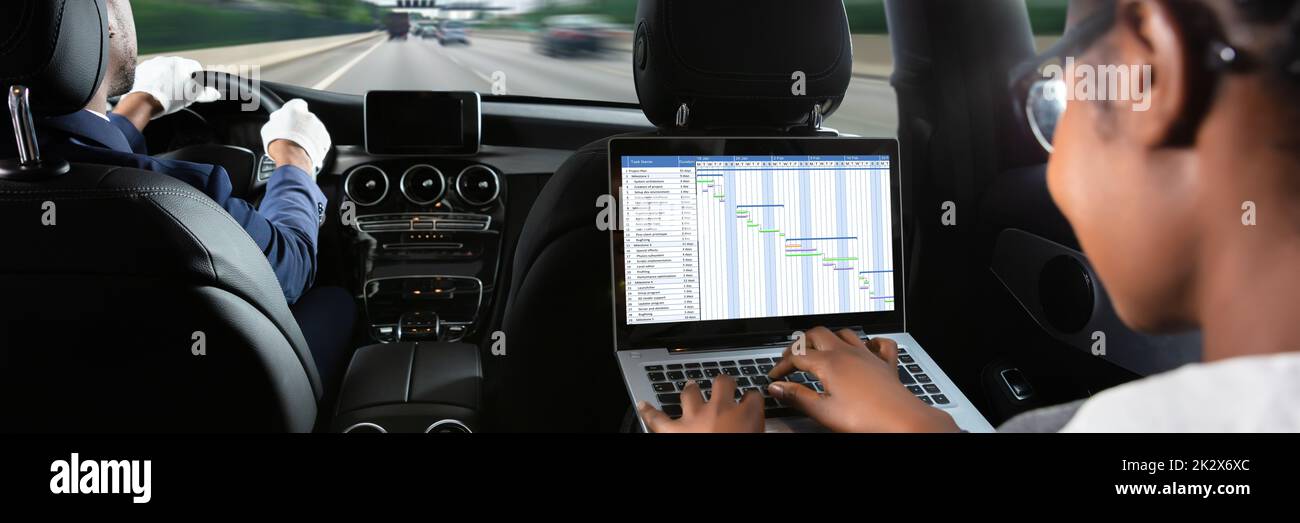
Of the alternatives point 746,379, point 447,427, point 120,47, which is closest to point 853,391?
point 746,379

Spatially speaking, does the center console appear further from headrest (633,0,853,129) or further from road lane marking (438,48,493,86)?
headrest (633,0,853,129)

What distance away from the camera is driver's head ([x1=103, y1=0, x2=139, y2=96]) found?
1.59 m

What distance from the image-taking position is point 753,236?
1351mm

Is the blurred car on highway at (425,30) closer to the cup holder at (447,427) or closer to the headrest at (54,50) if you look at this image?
the headrest at (54,50)

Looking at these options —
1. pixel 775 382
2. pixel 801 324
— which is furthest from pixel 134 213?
pixel 801 324

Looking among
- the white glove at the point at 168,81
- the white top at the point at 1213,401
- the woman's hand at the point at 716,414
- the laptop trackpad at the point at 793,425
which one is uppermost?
the white glove at the point at 168,81

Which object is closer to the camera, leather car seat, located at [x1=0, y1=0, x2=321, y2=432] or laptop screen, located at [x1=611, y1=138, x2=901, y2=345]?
leather car seat, located at [x1=0, y1=0, x2=321, y2=432]

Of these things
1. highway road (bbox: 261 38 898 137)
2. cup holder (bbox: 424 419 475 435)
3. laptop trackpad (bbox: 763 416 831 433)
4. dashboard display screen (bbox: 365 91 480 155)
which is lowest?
cup holder (bbox: 424 419 475 435)

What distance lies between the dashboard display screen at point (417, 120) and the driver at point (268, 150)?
29 cm

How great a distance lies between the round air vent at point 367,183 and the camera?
8.37 feet

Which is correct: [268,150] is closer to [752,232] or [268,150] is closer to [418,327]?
[418,327]

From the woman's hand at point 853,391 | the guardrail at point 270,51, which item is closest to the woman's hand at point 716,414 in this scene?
the woman's hand at point 853,391

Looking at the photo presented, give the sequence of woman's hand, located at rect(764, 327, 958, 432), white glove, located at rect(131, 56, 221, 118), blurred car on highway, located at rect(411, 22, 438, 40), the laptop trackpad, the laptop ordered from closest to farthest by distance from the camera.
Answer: woman's hand, located at rect(764, 327, 958, 432) < the laptop trackpad < the laptop < white glove, located at rect(131, 56, 221, 118) < blurred car on highway, located at rect(411, 22, 438, 40)

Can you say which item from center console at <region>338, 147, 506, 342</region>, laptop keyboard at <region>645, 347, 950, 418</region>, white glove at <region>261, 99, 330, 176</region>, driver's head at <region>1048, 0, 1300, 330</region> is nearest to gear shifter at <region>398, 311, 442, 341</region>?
center console at <region>338, 147, 506, 342</region>
